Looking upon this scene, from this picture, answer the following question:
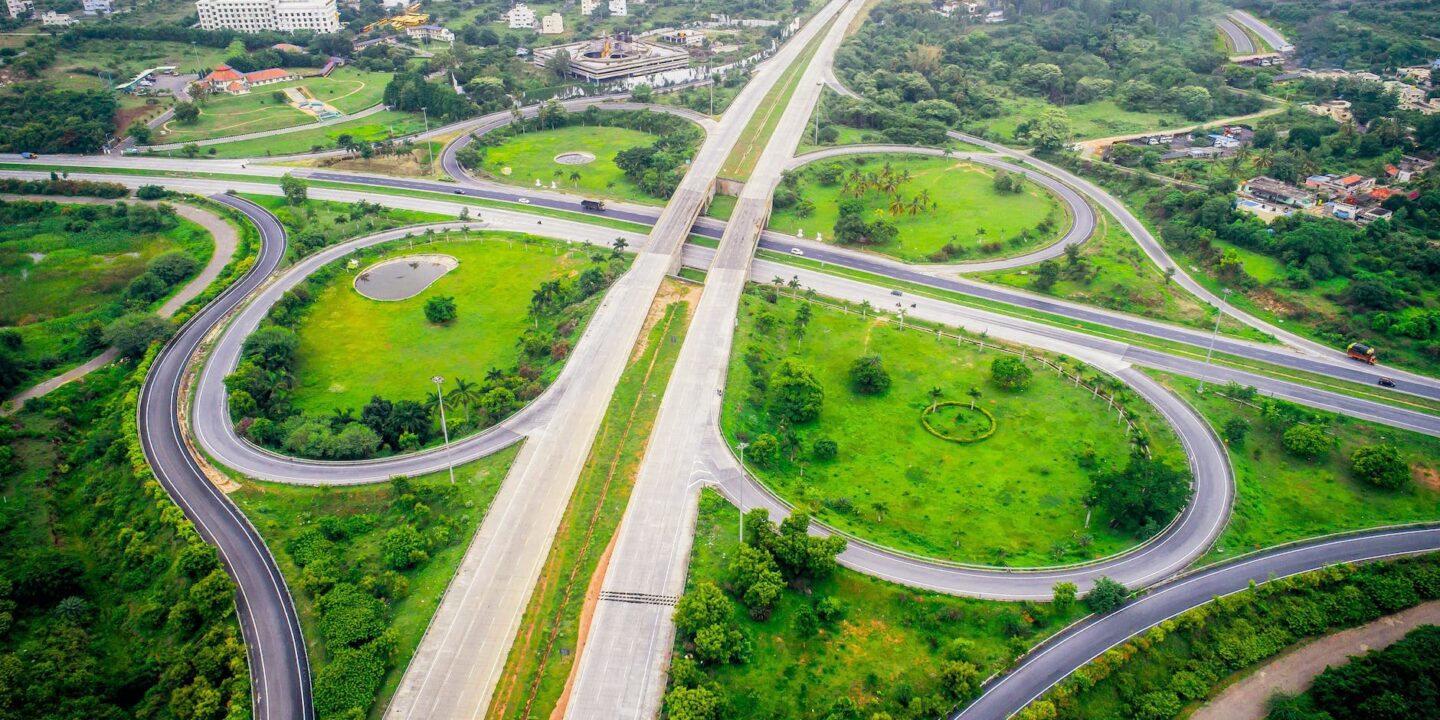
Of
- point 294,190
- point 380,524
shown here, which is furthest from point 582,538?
point 294,190

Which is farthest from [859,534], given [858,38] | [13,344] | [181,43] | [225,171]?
[181,43]

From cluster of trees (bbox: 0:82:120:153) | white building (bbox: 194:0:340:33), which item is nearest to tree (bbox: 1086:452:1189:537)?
cluster of trees (bbox: 0:82:120:153)

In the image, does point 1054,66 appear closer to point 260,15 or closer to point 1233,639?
point 1233,639

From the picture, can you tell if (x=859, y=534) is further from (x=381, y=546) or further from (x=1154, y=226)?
(x=1154, y=226)

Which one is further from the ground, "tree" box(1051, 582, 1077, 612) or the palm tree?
the palm tree

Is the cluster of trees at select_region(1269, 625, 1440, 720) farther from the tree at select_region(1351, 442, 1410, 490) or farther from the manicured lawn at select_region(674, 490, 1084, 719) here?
the tree at select_region(1351, 442, 1410, 490)

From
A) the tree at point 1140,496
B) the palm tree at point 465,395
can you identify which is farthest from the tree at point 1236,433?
the palm tree at point 465,395
